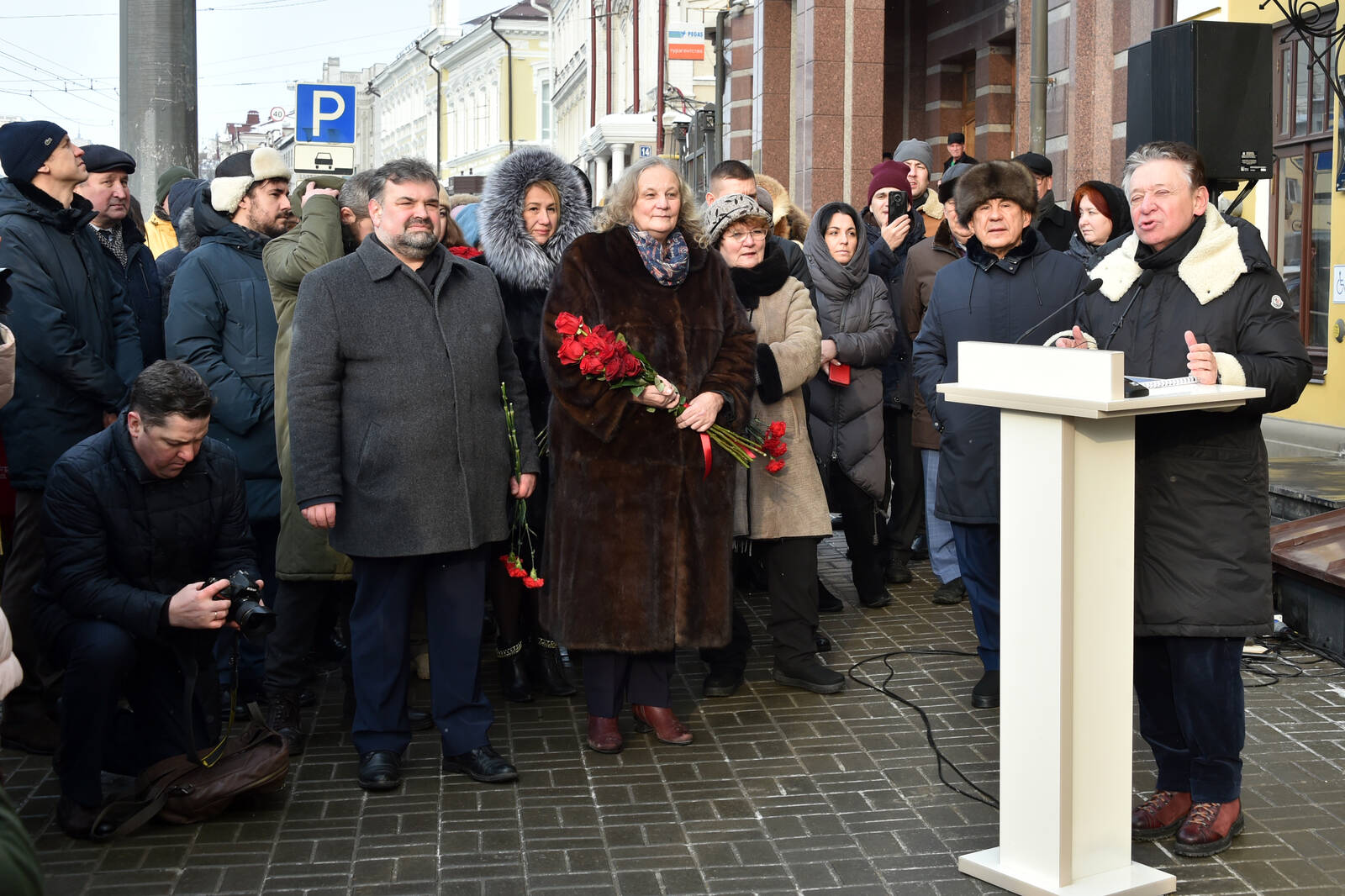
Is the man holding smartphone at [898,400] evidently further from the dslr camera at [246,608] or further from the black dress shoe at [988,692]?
the dslr camera at [246,608]

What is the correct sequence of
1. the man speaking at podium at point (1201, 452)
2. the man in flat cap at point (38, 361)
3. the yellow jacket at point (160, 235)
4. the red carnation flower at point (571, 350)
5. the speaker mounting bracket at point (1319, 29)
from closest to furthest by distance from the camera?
the man speaking at podium at point (1201, 452), the red carnation flower at point (571, 350), the man in flat cap at point (38, 361), the yellow jacket at point (160, 235), the speaker mounting bracket at point (1319, 29)

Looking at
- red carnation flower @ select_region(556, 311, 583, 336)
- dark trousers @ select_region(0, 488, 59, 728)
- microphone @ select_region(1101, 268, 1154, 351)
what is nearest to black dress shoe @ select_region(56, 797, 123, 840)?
dark trousers @ select_region(0, 488, 59, 728)

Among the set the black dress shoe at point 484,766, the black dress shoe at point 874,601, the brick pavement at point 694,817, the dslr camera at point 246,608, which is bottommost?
the brick pavement at point 694,817

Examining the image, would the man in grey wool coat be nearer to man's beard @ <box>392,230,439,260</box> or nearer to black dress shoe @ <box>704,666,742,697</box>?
man's beard @ <box>392,230,439,260</box>

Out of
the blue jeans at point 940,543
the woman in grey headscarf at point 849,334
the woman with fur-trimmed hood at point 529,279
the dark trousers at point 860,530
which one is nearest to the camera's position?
the woman with fur-trimmed hood at point 529,279

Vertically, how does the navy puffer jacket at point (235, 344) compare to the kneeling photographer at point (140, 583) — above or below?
above

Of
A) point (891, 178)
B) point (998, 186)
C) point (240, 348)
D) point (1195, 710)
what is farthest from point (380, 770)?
point (891, 178)

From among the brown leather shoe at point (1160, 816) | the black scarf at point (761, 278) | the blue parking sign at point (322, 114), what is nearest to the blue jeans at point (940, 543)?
the black scarf at point (761, 278)

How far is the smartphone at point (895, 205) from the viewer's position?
29.7ft

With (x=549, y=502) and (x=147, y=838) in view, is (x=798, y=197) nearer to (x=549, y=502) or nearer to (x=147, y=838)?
(x=549, y=502)

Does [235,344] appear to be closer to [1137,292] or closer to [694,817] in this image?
[694,817]

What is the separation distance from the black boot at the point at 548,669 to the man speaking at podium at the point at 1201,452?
2.77 metres

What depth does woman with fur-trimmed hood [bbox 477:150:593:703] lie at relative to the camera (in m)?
6.47

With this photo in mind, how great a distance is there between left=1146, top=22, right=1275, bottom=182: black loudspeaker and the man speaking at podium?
3.29 m
